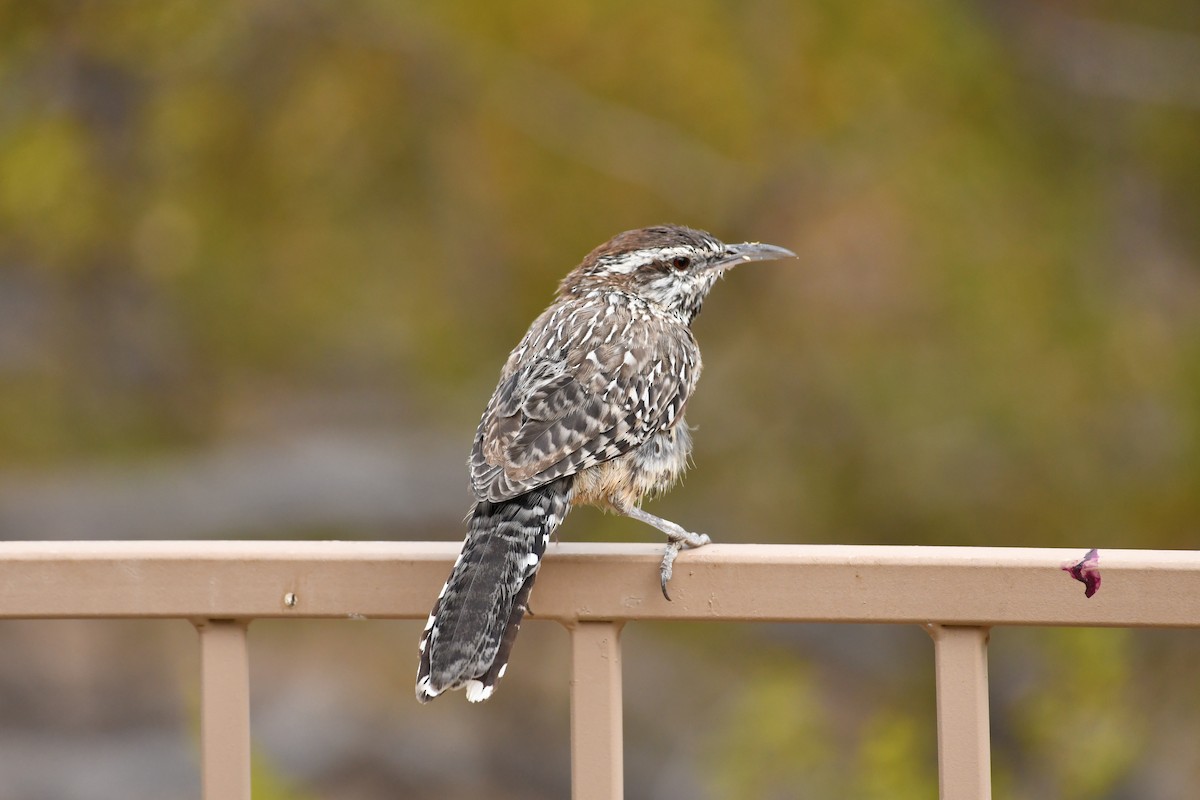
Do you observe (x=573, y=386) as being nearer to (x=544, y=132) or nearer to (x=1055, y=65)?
(x=544, y=132)

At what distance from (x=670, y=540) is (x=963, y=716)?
27.4 inches

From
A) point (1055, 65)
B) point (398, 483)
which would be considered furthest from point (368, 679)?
point (1055, 65)

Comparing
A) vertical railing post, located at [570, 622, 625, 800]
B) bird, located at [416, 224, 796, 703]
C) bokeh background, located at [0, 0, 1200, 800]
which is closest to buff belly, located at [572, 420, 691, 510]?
bird, located at [416, 224, 796, 703]

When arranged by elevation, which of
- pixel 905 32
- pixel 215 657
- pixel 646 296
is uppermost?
pixel 905 32

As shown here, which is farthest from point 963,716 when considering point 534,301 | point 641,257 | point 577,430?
point 534,301

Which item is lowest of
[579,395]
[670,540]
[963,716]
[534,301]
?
[963,716]

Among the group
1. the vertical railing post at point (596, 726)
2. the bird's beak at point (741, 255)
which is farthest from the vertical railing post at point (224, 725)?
the bird's beak at point (741, 255)

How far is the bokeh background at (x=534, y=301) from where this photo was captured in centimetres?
731

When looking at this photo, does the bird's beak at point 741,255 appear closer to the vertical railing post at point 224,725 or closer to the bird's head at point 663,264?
the bird's head at point 663,264

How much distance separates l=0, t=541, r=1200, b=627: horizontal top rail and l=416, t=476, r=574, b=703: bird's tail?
1.6 inches

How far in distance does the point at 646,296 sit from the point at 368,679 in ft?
15.3

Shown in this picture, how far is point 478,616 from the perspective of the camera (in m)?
2.43

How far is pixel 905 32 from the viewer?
7699 millimetres

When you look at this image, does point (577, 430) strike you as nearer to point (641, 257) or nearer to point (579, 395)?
point (579, 395)
